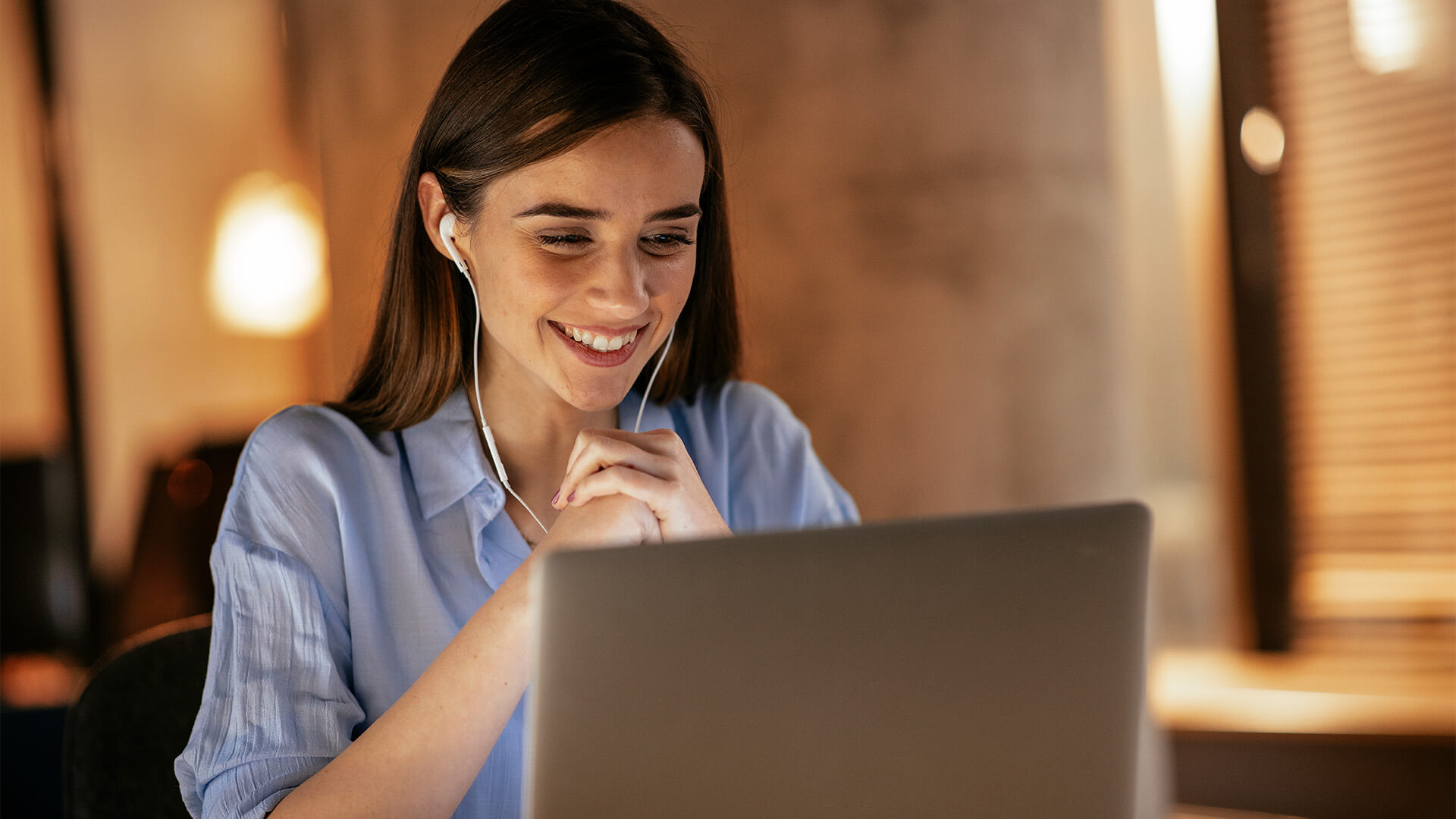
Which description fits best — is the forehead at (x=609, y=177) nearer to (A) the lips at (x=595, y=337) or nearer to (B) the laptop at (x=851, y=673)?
(A) the lips at (x=595, y=337)

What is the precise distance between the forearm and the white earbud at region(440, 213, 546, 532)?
0.28 m

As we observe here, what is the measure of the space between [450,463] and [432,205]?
0.91ft

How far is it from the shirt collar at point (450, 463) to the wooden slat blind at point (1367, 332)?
2.00 m

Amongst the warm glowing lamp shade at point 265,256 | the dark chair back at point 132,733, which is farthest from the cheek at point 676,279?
the warm glowing lamp shade at point 265,256

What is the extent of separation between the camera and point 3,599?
3.93m

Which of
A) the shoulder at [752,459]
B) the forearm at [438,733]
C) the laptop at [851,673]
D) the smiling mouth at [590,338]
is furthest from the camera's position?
the shoulder at [752,459]

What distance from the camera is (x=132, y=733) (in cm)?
109

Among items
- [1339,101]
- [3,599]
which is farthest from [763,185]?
[3,599]

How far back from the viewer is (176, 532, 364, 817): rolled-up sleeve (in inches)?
38.7

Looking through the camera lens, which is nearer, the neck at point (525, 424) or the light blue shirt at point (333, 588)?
the light blue shirt at point (333, 588)

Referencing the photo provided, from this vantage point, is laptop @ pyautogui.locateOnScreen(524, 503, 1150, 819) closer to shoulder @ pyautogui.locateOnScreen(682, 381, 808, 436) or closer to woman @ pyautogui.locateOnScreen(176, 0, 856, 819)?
woman @ pyautogui.locateOnScreen(176, 0, 856, 819)

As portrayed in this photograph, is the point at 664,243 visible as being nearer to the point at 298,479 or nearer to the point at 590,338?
the point at 590,338

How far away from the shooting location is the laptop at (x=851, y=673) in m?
0.61

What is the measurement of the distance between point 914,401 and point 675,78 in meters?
1.11
